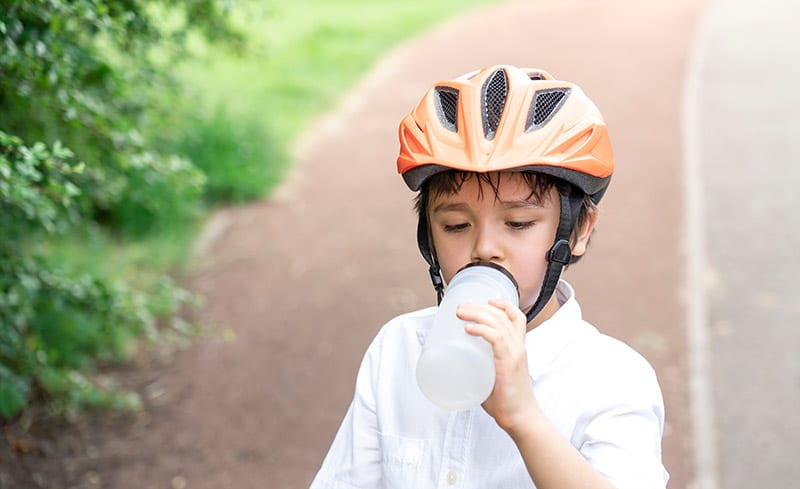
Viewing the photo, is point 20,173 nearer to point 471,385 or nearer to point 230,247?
point 471,385

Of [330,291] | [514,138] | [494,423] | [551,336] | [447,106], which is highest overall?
[330,291]

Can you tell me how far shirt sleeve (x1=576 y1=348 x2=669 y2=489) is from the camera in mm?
2018

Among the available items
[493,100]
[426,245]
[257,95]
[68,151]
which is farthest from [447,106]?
[257,95]

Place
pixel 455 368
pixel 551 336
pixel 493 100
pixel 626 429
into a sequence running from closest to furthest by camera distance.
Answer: pixel 455 368
pixel 626 429
pixel 551 336
pixel 493 100

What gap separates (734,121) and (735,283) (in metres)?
4.62

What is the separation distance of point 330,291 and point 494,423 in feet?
16.7

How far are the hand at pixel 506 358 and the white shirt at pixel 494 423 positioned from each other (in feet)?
0.80

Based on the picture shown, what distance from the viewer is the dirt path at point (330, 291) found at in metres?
5.37

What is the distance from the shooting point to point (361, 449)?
7.72 feet

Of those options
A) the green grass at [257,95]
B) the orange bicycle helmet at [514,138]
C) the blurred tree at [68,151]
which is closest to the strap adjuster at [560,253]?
the orange bicycle helmet at [514,138]

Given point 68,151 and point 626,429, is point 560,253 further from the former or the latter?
point 68,151

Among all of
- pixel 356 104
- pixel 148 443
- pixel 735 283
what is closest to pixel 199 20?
pixel 148 443

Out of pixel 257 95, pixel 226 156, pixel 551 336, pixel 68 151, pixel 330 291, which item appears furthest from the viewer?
pixel 257 95

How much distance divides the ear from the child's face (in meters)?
0.14
